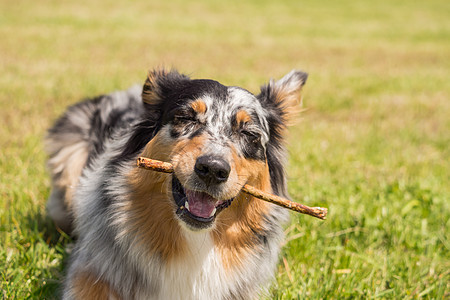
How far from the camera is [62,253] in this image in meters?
4.50

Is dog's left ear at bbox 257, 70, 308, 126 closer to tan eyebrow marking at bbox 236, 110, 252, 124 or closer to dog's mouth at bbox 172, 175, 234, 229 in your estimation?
tan eyebrow marking at bbox 236, 110, 252, 124

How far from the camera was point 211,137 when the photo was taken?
11.1 feet

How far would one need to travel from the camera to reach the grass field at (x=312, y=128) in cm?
435

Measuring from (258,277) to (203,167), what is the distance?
1.17 m

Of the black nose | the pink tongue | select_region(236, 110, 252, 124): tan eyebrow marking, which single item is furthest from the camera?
select_region(236, 110, 252, 124): tan eyebrow marking

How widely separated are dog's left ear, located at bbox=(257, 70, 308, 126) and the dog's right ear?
30.3 inches

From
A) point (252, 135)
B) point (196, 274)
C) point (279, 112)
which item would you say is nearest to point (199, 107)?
point (252, 135)

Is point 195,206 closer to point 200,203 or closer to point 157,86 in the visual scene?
point 200,203

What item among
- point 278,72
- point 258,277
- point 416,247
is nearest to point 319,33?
point 278,72

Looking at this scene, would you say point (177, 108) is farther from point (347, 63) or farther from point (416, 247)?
point (347, 63)

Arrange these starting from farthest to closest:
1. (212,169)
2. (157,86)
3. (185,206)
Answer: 1. (157,86)
2. (185,206)
3. (212,169)

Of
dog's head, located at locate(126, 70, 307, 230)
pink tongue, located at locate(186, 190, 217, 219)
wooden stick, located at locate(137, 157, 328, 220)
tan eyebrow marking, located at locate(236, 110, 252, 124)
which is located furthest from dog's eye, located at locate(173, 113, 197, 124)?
pink tongue, located at locate(186, 190, 217, 219)

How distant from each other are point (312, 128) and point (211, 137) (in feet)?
19.4

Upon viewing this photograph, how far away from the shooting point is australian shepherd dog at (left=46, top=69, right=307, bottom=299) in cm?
328
